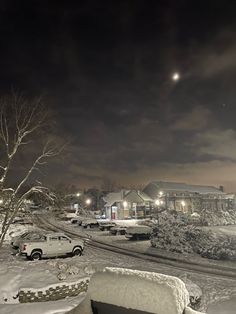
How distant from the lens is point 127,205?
214ft

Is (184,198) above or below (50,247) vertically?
above

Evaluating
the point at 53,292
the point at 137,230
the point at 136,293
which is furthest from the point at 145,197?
the point at 136,293

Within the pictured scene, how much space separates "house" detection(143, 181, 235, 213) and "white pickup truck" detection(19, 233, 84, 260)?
131ft

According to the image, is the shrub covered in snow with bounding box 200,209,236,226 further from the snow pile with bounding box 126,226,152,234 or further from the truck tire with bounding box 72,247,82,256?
the truck tire with bounding box 72,247,82,256

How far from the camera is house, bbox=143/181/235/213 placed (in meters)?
65.0

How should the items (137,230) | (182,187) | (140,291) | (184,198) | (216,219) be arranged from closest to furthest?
(140,291), (137,230), (216,219), (184,198), (182,187)

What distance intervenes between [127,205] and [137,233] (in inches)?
1252

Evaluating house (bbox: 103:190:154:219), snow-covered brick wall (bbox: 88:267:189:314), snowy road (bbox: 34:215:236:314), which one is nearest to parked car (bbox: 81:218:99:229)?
house (bbox: 103:190:154:219)

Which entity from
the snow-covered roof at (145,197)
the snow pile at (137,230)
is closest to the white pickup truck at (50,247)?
the snow pile at (137,230)

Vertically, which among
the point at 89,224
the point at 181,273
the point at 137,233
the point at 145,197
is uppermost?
the point at 145,197

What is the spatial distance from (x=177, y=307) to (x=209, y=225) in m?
40.3

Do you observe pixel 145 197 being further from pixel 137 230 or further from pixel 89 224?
pixel 137 230

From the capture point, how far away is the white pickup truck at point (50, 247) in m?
21.6

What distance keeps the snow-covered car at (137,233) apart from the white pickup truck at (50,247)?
10794 mm
